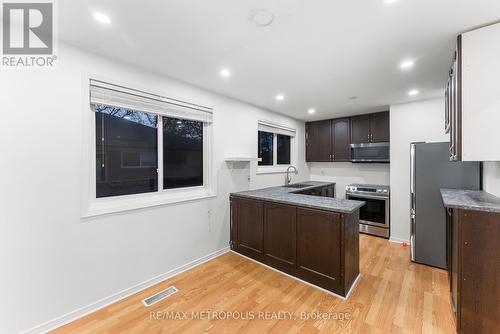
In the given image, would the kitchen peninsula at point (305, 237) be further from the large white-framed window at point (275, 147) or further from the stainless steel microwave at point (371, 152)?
the stainless steel microwave at point (371, 152)

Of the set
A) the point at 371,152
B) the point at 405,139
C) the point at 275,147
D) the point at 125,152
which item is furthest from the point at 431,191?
the point at 125,152

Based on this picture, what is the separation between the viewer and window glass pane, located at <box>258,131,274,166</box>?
429 cm

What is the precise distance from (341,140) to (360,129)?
1.44 feet

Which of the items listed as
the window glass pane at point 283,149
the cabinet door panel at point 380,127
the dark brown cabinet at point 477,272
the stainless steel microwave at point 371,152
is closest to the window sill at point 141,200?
the window glass pane at point 283,149

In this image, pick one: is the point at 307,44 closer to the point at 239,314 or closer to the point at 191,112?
the point at 191,112

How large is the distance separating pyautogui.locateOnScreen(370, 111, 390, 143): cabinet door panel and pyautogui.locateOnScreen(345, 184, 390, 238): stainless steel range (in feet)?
3.14

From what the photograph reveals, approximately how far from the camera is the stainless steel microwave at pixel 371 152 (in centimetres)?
417

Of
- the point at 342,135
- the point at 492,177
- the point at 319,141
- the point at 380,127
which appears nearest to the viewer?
the point at 492,177

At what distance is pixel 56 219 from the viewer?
6.24 ft

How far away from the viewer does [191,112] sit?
9.72 ft

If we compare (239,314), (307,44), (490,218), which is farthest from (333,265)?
(307,44)

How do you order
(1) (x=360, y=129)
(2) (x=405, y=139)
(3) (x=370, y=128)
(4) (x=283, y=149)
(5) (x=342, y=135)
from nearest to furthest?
1. (2) (x=405, y=139)
2. (3) (x=370, y=128)
3. (1) (x=360, y=129)
4. (5) (x=342, y=135)
5. (4) (x=283, y=149)

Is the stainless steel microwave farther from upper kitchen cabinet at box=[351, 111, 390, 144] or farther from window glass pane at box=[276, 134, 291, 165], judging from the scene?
window glass pane at box=[276, 134, 291, 165]

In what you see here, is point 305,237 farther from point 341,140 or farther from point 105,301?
point 341,140
